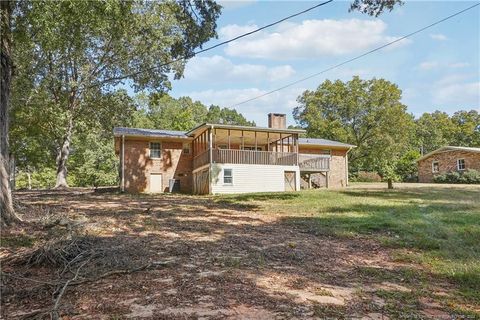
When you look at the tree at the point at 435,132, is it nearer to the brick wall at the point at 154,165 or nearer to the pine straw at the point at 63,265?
the brick wall at the point at 154,165

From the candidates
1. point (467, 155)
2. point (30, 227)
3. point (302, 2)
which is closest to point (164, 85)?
point (302, 2)

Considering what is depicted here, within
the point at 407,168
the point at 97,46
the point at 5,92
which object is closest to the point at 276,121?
the point at 97,46

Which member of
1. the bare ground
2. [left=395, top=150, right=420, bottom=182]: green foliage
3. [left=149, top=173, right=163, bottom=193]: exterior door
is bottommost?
the bare ground

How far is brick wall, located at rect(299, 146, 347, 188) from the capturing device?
3047 centimetres

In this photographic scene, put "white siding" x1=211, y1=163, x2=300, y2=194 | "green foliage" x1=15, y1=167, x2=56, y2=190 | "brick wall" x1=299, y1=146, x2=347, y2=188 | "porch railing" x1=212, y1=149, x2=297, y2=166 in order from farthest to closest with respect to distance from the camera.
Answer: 1. "green foliage" x1=15, y1=167, x2=56, y2=190
2. "brick wall" x1=299, y1=146, x2=347, y2=188
3. "porch railing" x1=212, y1=149, x2=297, y2=166
4. "white siding" x1=211, y1=163, x2=300, y2=194

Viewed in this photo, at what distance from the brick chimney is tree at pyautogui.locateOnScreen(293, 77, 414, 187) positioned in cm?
1511

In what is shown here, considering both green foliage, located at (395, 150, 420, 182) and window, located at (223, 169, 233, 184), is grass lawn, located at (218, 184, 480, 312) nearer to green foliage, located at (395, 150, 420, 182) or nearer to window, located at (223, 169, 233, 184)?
window, located at (223, 169, 233, 184)

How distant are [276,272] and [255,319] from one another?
1680 millimetres

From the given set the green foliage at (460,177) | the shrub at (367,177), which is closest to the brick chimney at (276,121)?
the green foliage at (460,177)

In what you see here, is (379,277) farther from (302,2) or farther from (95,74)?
(95,74)

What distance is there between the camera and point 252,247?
21.8 feet

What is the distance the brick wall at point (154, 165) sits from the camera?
968 inches

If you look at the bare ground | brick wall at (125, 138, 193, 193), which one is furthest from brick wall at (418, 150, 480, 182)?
the bare ground

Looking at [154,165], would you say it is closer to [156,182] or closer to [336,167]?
[156,182]
